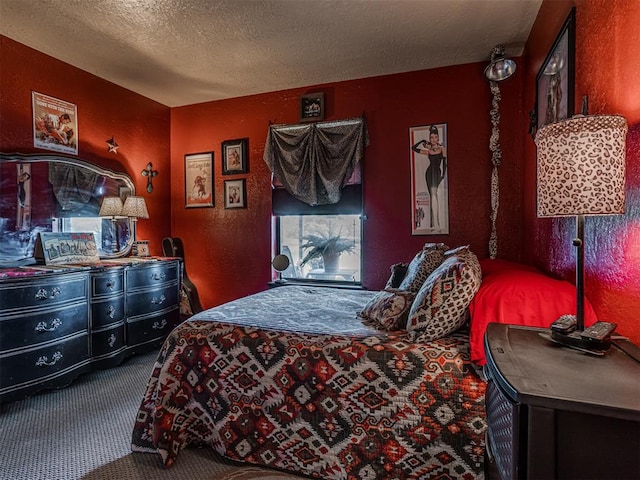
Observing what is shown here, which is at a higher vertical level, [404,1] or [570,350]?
[404,1]

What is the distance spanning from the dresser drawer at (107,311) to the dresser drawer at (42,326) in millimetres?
81

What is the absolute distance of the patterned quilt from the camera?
5.03 feet

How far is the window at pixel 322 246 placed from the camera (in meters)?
3.75

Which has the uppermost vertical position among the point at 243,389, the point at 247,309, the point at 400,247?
the point at 400,247

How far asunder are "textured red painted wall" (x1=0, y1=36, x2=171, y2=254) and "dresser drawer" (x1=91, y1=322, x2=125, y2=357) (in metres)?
1.28

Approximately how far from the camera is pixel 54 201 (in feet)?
10.2

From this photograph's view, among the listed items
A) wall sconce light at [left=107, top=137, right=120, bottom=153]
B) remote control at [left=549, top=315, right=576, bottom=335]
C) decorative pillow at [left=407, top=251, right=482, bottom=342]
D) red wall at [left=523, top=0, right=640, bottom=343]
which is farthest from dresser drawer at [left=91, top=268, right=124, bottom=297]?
red wall at [left=523, top=0, right=640, bottom=343]

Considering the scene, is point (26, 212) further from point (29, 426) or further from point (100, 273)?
point (29, 426)

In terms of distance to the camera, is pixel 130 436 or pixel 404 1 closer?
pixel 130 436

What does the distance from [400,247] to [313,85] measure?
1968mm

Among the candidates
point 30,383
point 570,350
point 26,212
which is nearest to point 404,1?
point 570,350

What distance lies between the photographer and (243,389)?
1785mm

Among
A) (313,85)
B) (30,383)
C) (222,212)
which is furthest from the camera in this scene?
(222,212)

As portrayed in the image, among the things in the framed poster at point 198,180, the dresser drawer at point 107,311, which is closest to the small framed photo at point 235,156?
the framed poster at point 198,180
